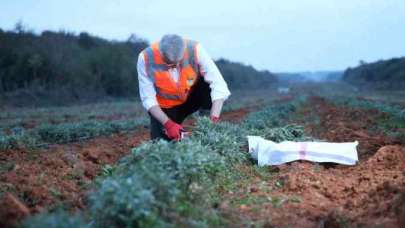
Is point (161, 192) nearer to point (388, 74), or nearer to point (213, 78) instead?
point (213, 78)

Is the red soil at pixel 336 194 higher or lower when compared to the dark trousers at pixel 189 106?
lower

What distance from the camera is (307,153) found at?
643 centimetres

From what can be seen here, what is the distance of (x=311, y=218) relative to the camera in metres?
4.45

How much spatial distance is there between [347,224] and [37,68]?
81.2ft

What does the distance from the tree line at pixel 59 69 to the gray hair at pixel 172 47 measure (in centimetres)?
1922

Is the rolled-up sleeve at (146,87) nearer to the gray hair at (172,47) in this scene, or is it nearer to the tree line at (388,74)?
the gray hair at (172,47)

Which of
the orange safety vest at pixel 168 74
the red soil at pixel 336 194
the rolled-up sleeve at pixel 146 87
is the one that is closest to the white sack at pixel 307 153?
the red soil at pixel 336 194

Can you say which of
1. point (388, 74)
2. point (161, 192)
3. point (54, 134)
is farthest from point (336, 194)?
point (388, 74)

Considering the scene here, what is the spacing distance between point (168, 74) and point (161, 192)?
311 cm

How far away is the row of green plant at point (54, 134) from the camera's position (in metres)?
8.79

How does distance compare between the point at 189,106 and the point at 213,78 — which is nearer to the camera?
the point at 213,78

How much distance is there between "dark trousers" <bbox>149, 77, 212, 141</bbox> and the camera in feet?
23.7

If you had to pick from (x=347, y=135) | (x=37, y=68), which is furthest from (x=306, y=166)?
(x=37, y=68)

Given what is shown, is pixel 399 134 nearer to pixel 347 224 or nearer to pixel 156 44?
pixel 156 44
